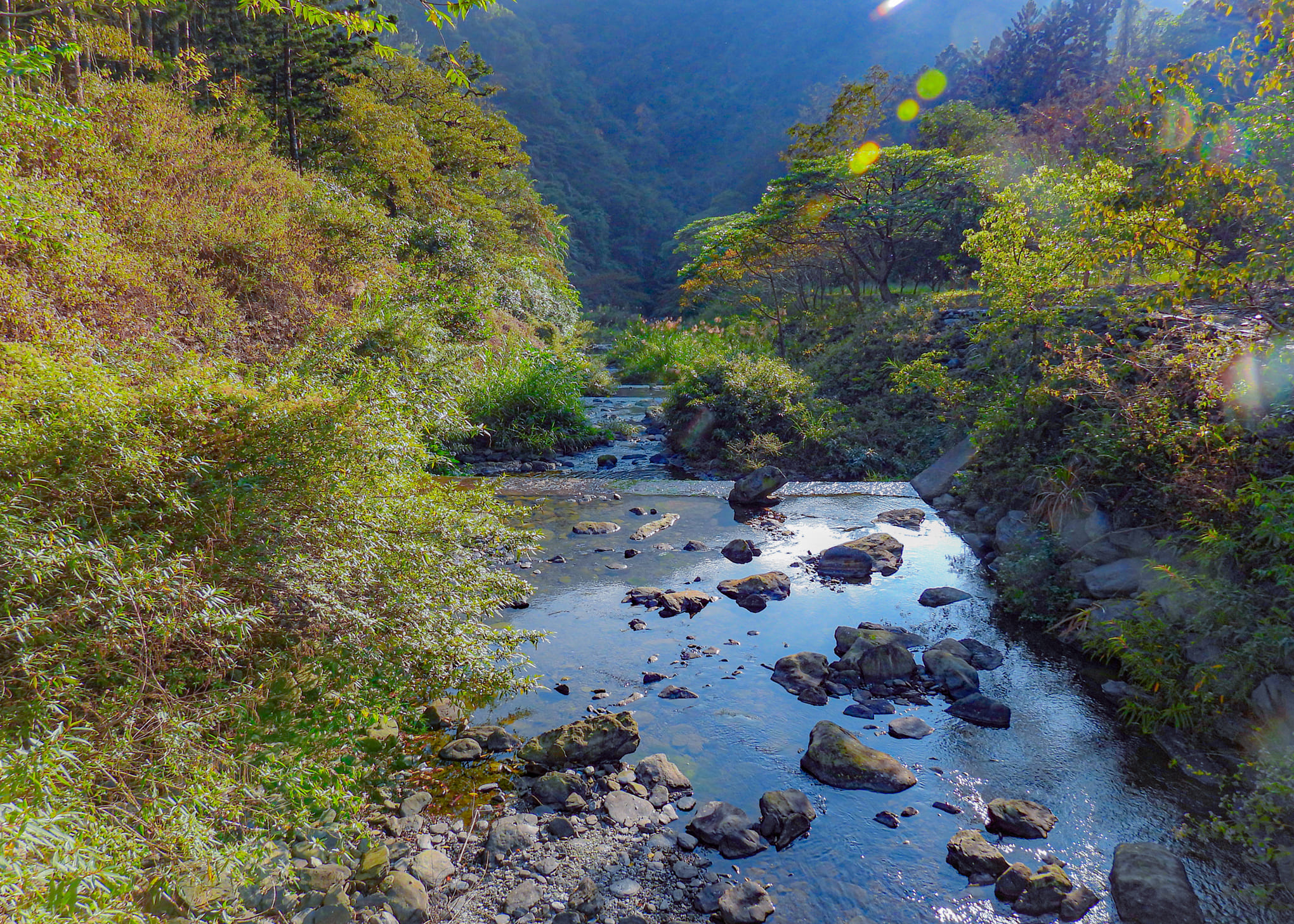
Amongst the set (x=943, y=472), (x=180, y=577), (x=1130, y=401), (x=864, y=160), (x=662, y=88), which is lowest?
(x=943, y=472)

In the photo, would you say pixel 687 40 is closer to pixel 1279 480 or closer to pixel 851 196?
pixel 851 196

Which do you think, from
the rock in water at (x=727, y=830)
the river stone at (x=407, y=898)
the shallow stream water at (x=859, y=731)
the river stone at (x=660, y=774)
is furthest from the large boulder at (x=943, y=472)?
the river stone at (x=407, y=898)

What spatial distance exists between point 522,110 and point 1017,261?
233 feet

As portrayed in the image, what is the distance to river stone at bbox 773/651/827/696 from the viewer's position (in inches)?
197

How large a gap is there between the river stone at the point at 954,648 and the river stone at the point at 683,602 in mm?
2050

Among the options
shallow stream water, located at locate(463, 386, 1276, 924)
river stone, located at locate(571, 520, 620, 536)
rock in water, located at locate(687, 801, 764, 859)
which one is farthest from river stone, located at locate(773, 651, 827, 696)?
river stone, located at locate(571, 520, 620, 536)

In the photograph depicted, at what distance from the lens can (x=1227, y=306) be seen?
9.00 metres

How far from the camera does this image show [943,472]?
9.94 meters

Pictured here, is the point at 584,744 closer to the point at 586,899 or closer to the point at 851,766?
the point at 586,899

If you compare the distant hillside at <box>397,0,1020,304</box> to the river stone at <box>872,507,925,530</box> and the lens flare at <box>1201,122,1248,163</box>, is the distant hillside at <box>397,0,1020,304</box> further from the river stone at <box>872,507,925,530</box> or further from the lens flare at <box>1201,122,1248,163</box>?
the lens flare at <box>1201,122,1248,163</box>

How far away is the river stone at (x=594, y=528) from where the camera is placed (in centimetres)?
848

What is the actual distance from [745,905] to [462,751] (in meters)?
1.96

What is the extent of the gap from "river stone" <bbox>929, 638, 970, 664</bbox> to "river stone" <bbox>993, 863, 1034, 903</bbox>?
2.22 metres

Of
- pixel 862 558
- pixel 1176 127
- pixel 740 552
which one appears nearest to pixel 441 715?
pixel 740 552
